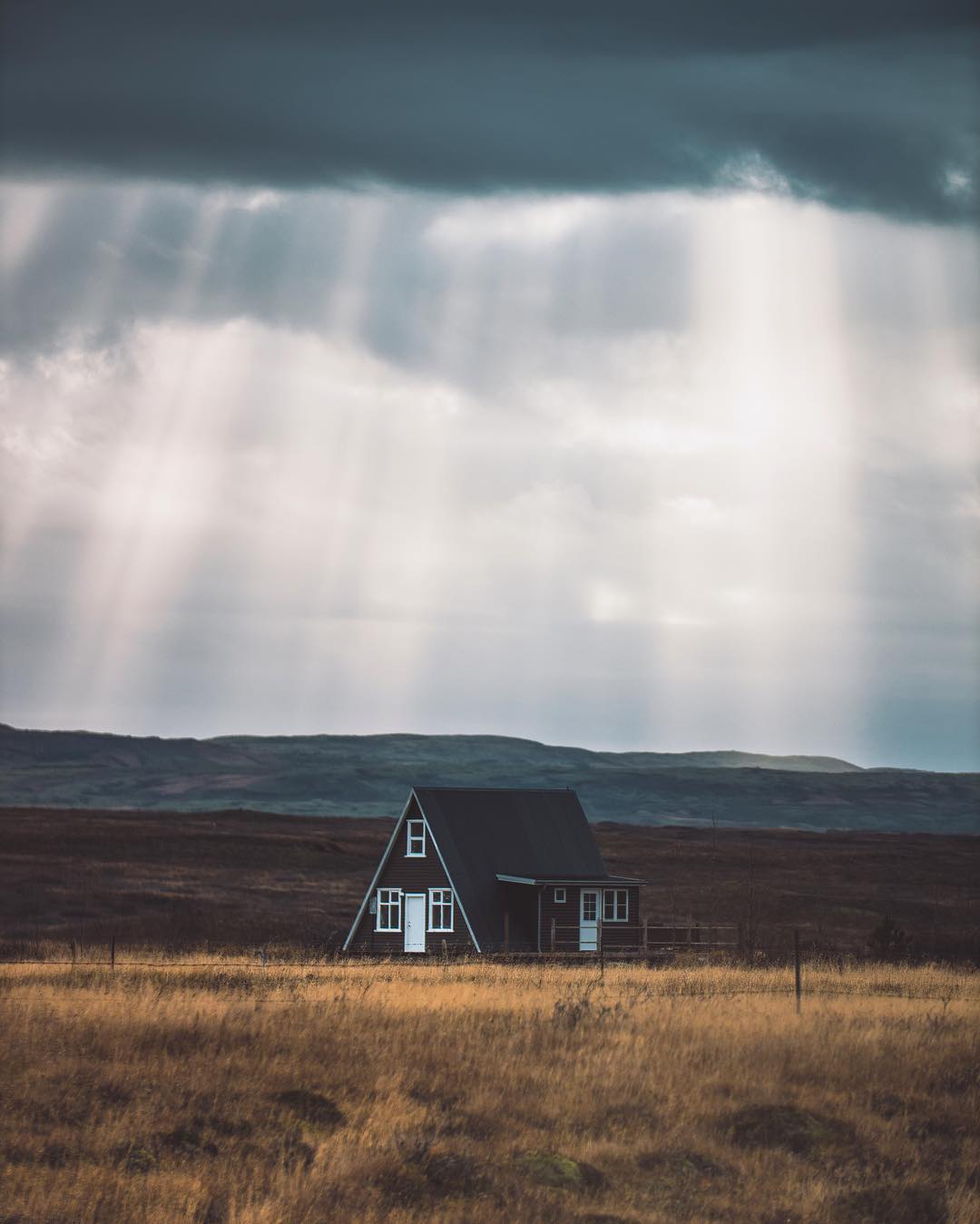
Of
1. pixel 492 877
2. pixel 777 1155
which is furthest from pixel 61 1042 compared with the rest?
pixel 492 877

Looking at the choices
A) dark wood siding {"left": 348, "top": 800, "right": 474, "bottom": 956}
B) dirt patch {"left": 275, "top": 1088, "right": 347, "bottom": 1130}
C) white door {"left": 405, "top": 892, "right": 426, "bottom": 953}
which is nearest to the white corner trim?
dark wood siding {"left": 348, "top": 800, "right": 474, "bottom": 956}

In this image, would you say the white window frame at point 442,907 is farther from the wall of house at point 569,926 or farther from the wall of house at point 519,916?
the wall of house at point 569,926

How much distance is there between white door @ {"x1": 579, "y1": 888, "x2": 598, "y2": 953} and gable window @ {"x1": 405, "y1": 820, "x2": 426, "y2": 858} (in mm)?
6213

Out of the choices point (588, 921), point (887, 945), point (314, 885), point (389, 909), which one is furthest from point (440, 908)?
point (314, 885)

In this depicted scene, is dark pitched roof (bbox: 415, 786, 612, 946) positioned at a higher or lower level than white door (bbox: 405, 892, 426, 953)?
higher

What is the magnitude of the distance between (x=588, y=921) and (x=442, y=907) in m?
5.47

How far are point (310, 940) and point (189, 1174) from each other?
4124 cm

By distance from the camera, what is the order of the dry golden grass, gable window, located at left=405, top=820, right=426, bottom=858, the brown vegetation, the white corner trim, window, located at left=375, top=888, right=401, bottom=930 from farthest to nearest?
the brown vegetation
gable window, located at left=405, top=820, right=426, bottom=858
window, located at left=375, top=888, right=401, bottom=930
the white corner trim
the dry golden grass

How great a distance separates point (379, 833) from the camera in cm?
15400

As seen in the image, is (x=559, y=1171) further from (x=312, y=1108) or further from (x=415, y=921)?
(x=415, y=921)

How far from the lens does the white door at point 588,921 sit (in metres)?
53.8

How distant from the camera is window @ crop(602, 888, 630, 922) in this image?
54.7 m

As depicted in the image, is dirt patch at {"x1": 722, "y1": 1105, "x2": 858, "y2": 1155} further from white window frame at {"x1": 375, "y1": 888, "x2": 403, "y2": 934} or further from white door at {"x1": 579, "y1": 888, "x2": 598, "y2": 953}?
white window frame at {"x1": 375, "y1": 888, "x2": 403, "y2": 934}

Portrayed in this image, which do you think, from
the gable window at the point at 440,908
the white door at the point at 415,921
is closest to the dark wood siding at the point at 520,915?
the gable window at the point at 440,908
